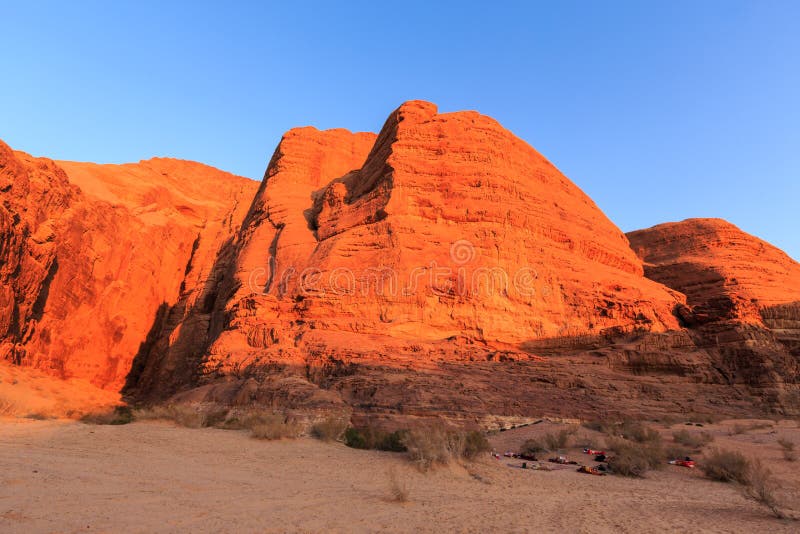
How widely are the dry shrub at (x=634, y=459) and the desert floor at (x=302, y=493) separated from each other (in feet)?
0.84

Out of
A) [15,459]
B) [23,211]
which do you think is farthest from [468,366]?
[23,211]

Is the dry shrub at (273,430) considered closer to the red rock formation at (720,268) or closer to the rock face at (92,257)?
the rock face at (92,257)

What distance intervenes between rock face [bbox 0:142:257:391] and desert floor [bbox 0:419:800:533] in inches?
685

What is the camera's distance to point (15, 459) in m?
6.11

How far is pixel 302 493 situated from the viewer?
19.0 feet

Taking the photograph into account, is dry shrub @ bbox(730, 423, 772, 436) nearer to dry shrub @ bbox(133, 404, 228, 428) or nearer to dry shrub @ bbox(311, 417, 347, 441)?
dry shrub @ bbox(311, 417, 347, 441)

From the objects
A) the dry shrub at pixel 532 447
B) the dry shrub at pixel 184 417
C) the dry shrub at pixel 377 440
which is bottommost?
the dry shrub at pixel 184 417

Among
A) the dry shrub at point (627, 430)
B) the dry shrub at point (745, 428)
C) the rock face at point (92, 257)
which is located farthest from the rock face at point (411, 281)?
the dry shrub at point (745, 428)

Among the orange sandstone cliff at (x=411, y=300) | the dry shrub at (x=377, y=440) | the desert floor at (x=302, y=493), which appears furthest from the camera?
the orange sandstone cliff at (x=411, y=300)

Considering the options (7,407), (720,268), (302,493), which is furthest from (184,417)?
(720,268)

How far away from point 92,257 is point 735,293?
41.1 m

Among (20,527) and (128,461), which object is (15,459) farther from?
(20,527)

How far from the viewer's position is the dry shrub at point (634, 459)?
8594 mm

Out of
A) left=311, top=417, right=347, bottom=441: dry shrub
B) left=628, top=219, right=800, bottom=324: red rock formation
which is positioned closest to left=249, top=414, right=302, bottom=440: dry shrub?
left=311, top=417, right=347, bottom=441: dry shrub
